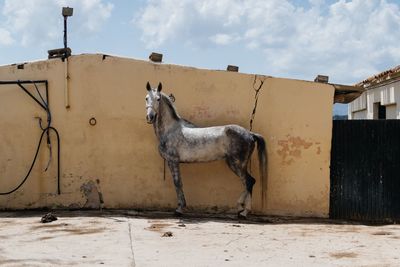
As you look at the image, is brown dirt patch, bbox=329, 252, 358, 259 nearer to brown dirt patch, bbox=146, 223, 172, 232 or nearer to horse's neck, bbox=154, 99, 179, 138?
brown dirt patch, bbox=146, 223, 172, 232

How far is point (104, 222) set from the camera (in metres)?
8.88

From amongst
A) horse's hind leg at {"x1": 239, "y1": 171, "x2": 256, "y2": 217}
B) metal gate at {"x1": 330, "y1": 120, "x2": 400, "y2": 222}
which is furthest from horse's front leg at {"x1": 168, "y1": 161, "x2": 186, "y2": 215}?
metal gate at {"x1": 330, "y1": 120, "x2": 400, "y2": 222}

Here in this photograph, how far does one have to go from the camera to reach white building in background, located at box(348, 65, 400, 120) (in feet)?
48.8

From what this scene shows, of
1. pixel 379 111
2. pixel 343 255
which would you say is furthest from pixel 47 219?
pixel 379 111

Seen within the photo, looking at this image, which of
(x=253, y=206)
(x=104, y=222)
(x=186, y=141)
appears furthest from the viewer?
(x=253, y=206)

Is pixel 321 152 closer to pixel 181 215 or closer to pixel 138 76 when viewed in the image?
pixel 181 215

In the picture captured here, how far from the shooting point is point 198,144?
9484mm

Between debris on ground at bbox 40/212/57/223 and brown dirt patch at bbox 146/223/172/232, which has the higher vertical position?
debris on ground at bbox 40/212/57/223

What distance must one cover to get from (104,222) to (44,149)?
7.49 feet

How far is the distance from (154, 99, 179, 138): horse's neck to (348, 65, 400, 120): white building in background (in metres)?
6.14

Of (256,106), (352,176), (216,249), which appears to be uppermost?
(256,106)

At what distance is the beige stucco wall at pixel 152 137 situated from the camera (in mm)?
10133

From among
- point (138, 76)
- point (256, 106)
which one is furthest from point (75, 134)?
point (256, 106)

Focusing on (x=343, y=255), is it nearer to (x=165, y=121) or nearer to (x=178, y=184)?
(x=178, y=184)
